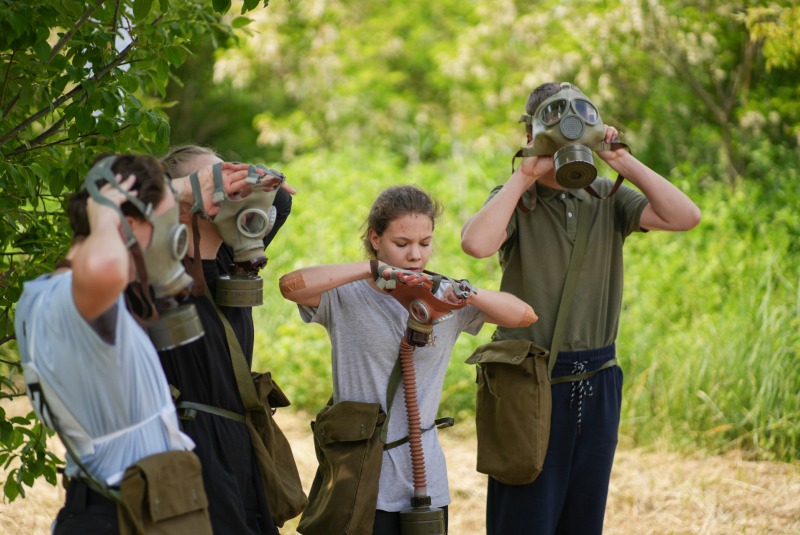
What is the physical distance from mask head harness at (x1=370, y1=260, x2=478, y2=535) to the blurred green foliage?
6.28 feet

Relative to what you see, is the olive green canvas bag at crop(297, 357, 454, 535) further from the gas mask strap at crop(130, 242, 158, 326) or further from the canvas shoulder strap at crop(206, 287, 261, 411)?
the gas mask strap at crop(130, 242, 158, 326)

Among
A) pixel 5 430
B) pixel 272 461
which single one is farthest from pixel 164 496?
pixel 5 430

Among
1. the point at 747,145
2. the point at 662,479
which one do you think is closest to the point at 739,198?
the point at 747,145

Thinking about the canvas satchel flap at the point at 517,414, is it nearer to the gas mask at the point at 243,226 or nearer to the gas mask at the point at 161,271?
the gas mask at the point at 243,226

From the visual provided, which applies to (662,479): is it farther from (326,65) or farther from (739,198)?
(326,65)

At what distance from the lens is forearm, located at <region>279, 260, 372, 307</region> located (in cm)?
225

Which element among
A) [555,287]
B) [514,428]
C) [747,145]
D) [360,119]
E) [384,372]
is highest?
[360,119]

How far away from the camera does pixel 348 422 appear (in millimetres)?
2275

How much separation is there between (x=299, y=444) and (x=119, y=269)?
14.2 feet

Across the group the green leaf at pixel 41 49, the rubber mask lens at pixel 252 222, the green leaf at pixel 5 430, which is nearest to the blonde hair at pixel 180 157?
the rubber mask lens at pixel 252 222

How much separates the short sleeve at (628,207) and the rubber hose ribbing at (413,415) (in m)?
1.07

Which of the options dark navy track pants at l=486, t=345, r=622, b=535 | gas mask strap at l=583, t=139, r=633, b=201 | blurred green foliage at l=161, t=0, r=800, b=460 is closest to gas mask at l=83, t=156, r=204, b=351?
dark navy track pants at l=486, t=345, r=622, b=535

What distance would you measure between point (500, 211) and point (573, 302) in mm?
450

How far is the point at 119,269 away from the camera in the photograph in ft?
4.49
